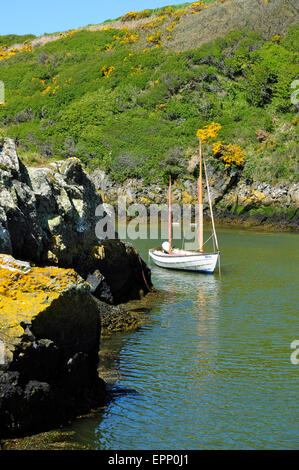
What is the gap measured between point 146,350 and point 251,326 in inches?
179

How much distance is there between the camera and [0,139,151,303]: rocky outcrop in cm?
→ 1352

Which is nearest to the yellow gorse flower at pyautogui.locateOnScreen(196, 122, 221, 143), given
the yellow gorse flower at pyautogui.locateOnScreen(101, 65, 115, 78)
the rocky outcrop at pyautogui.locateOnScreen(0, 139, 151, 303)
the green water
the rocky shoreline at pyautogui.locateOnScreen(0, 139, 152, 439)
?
the yellow gorse flower at pyautogui.locateOnScreen(101, 65, 115, 78)

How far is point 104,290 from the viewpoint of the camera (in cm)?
1931

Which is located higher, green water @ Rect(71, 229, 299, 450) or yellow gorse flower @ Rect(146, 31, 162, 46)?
yellow gorse flower @ Rect(146, 31, 162, 46)

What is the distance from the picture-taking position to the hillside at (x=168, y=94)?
213ft

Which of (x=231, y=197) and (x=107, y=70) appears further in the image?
(x=107, y=70)

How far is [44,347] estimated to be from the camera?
359 inches

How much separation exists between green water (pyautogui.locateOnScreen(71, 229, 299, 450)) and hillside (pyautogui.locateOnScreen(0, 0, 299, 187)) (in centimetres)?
3927

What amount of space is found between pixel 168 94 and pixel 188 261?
162 ft

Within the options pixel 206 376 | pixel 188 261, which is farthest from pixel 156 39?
pixel 206 376

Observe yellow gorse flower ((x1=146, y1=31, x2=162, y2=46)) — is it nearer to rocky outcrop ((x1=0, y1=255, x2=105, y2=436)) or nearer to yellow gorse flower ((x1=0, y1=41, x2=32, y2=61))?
yellow gorse flower ((x1=0, y1=41, x2=32, y2=61))

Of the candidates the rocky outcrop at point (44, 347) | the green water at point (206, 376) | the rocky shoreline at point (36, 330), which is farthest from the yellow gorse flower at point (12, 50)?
the rocky outcrop at point (44, 347)

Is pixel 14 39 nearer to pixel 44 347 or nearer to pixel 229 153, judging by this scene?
pixel 229 153

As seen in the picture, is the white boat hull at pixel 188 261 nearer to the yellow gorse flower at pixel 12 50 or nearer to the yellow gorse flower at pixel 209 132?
the yellow gorse flower at pixel 209 132
